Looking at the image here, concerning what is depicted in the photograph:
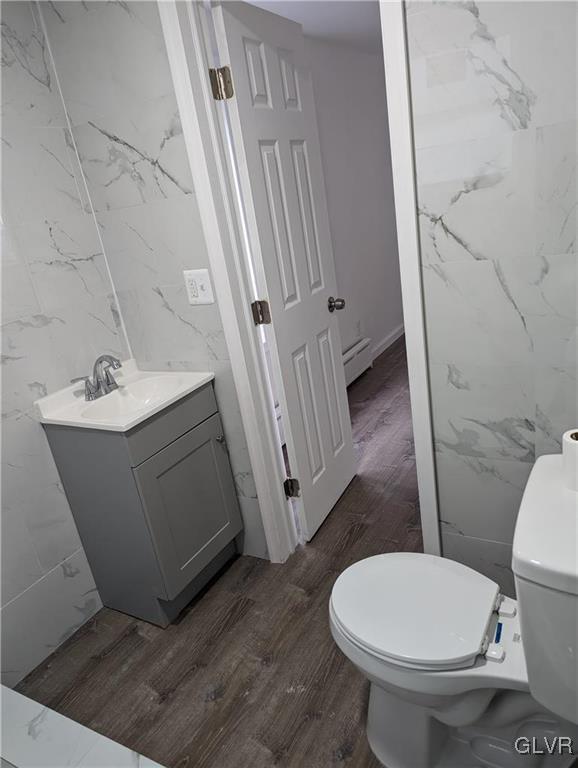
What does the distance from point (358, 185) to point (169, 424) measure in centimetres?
310

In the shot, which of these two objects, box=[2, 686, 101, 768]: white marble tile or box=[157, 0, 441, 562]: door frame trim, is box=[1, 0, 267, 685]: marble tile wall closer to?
box=[157, 0, 441, 562]: door frame trim

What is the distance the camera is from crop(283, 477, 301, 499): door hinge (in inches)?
88.1

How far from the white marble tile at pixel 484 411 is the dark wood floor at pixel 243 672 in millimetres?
801

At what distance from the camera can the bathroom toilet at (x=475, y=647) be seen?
3.33ft

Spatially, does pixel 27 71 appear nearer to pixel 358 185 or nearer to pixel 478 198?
pixel 478 198

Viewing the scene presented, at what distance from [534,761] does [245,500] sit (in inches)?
51.1

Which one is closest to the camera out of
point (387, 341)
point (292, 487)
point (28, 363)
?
point (28, 363)

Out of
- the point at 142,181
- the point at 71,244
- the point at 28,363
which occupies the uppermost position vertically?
the point at 142,181

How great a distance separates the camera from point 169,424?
187cm

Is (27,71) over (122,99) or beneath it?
over

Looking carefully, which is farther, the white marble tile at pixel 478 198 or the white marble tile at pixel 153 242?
the white marble tile at pixel 153 242

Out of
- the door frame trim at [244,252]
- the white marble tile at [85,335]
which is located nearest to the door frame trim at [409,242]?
the door frame trim at [244,252]

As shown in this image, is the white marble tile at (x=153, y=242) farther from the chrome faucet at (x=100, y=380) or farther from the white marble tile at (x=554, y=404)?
the white marble tile at (x=554, y=404)

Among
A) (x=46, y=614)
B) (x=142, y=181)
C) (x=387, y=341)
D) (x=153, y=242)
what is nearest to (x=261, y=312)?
(x=153, y=242)
